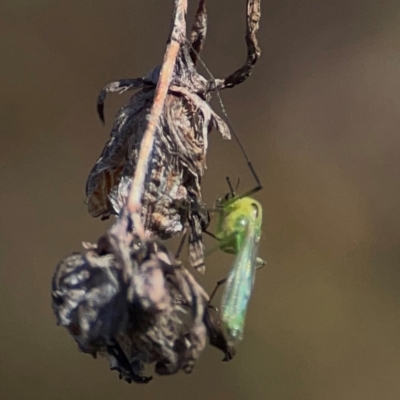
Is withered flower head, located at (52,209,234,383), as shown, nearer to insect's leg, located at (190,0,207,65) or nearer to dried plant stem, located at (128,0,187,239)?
dried plant stem, located at (128,0,187,239)

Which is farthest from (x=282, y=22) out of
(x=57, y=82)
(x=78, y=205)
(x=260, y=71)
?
(x=78, y=205)

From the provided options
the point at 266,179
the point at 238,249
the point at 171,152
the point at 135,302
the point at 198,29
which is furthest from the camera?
the point at 266,179

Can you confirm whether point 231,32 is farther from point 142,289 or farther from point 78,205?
point 142,289

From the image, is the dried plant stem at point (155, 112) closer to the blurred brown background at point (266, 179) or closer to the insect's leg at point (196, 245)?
the insect's leg at point (196, 245)

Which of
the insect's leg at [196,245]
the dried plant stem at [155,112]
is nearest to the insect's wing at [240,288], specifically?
the insect's leg at [196,245]

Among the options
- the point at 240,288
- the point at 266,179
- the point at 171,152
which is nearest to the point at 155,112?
the point at 171,152

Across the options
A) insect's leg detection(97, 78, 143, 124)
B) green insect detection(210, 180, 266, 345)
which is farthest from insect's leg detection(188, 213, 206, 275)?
insect's leg detection(97, 78, 143, 124)

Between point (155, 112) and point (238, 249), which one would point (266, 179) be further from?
point (155, 112)
